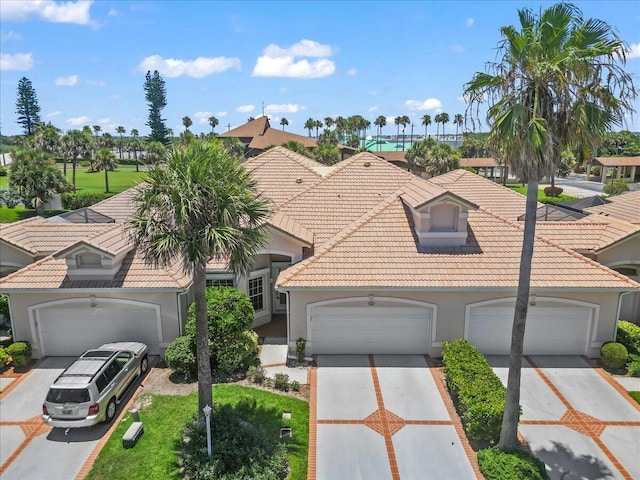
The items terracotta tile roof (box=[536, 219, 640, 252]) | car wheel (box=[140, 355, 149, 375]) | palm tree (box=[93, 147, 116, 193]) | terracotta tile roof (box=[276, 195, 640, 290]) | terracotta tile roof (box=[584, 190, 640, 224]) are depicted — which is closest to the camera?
car wheel (box=[140, 355, 149, 375])

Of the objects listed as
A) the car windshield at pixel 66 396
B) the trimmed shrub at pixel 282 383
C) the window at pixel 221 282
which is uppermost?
the window at pixel 221 282

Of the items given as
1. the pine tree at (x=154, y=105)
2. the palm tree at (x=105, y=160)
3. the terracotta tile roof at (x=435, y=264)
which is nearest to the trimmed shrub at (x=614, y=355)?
the terracotta tile roof at (x=435, y=264)

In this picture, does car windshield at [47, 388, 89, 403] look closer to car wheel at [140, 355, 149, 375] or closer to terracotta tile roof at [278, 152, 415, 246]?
car wheel at [140, 355, 149, 375]

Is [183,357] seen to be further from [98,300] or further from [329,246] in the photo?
[329,246]

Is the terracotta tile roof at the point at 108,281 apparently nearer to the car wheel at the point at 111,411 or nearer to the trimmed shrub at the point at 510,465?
the car wheel at the point at 111,411

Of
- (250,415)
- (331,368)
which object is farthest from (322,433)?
(331,368)

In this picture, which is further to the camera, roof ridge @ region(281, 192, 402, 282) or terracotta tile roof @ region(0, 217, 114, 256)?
terracotta tile roof @ region(0, 217, 114, 256)

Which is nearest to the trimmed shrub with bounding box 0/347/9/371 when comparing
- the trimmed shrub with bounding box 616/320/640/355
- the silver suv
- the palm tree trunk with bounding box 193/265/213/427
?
the silver suv
